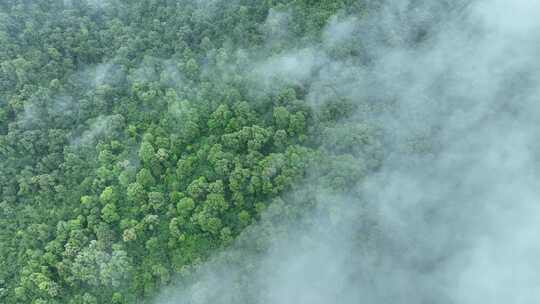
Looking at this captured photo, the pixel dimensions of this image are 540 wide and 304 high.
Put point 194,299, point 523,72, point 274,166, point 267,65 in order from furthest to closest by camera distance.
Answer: point 267,65, point 523,72, point 274,166, point 194,299

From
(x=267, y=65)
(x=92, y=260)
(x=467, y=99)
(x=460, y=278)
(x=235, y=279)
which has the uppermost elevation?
(x=467, y=99)

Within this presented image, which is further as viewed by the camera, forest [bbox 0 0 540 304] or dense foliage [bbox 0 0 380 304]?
dense foliage [bbox 0 0 380 304]

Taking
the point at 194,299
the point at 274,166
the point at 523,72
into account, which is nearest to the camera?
the point at 194,299

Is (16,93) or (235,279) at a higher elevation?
(16,93)

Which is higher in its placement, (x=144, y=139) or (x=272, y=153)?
(x=272, y=153)

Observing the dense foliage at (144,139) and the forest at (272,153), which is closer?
the forest at (272,153)

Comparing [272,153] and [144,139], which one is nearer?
[272,153]

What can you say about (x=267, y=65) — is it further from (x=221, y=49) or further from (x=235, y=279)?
(x=235, y=279)

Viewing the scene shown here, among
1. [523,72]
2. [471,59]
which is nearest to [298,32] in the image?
[471,59]
